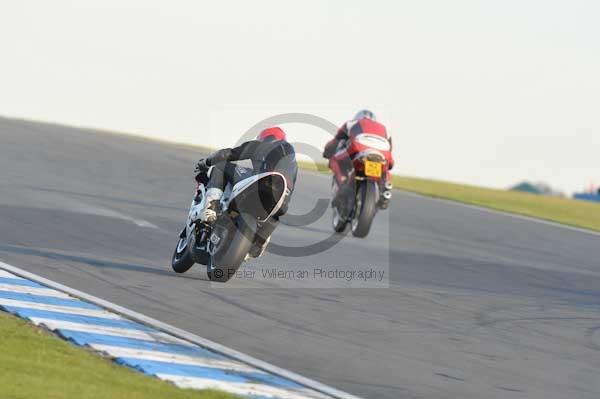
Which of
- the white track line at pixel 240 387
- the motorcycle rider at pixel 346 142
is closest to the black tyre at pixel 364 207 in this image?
the motorcycle rider at pixel 346 142

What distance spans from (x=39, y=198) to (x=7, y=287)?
287 inches

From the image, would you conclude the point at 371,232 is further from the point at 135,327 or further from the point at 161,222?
the point at 135,327

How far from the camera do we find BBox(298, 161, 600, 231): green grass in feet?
83.4

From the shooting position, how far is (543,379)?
28.1ft

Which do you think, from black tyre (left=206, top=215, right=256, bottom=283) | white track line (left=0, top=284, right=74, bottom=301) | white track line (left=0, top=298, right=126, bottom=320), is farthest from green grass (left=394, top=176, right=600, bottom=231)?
white track line (left=0, top=298, right=126, bottom=320)

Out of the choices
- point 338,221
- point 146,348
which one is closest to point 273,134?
point 146,348

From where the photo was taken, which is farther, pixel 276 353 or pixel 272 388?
pixel 276 353

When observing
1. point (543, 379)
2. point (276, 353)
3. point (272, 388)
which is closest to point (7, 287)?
point (276, 353)

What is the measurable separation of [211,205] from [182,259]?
102 cm

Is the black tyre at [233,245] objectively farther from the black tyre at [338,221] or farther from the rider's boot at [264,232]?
the black tyre at [338,221]

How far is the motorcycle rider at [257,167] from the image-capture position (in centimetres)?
1083

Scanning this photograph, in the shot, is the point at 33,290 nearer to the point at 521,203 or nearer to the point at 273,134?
the point at 273,134

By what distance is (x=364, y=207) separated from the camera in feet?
52.9

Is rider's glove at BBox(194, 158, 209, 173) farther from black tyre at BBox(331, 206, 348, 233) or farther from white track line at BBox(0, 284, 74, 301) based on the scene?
black tyre at BBox(331, 206, 348, 233)
